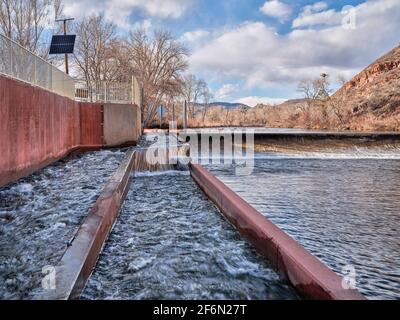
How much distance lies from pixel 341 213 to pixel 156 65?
34717 millimetres

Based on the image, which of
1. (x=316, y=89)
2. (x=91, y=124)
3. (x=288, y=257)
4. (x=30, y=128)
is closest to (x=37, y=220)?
(x=288, y=257)

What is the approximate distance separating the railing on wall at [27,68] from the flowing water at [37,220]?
7.78 feet

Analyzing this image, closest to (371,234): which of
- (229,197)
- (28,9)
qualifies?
(229,197)

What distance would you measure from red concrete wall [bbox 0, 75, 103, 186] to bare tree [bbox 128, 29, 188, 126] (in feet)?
78.4

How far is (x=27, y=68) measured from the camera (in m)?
8.45

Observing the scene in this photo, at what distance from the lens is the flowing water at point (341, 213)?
12.0 ft

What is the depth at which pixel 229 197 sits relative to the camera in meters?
5.56

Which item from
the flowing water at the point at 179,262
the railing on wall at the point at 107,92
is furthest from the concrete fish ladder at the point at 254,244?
the railing on wall at the point at 107,92

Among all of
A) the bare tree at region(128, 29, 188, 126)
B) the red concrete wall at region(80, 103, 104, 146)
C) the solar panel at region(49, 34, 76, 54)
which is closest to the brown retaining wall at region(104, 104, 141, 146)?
the red concrete wall at region(80, 103, 104, 146)

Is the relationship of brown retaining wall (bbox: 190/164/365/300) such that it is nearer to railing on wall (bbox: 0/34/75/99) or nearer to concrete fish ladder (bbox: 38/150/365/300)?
concrete fish ladder (bbox: 38/150/365/300)

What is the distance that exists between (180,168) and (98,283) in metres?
8.11

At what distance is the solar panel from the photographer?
21.0 meters

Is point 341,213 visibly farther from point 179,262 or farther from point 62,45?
point 62,45
